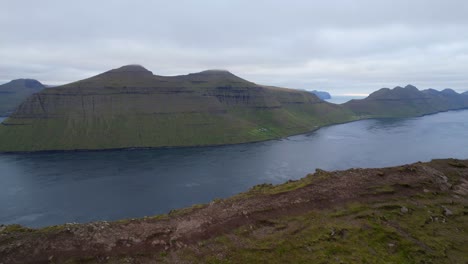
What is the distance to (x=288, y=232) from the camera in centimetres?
3247

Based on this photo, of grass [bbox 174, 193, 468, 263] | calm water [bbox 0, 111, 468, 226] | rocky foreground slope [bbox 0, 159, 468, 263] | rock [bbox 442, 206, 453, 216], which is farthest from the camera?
calm water [bbox 0, 111, 468, 226]

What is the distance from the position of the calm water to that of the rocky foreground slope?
159 ft

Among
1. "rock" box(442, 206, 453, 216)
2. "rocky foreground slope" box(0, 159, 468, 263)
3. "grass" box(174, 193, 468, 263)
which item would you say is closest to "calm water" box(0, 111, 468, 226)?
"rocky foreground slope" box(0, 159, 468, 263)

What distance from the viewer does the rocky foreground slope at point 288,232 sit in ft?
94.3

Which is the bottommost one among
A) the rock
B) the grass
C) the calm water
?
the calm water

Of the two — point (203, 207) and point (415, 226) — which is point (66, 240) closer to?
point (203, 207)

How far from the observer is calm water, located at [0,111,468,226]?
8462 centimetres

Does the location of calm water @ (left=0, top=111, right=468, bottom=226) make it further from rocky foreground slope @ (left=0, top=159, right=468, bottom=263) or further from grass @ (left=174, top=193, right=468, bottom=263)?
grass @ (left=174, top=193, right=468, bottom=263)

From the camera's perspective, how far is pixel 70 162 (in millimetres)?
145875

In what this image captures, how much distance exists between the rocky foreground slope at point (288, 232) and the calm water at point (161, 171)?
1902 inches

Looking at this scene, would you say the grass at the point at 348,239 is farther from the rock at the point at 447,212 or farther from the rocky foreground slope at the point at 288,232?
the rock at the point at 447,212

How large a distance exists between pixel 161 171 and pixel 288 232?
Answer: 3926 inches

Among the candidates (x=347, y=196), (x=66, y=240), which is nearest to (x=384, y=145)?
(x=347, y=196)

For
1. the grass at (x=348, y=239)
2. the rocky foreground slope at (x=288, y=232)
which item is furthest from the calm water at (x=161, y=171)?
the grass at (x=348, y=239)
